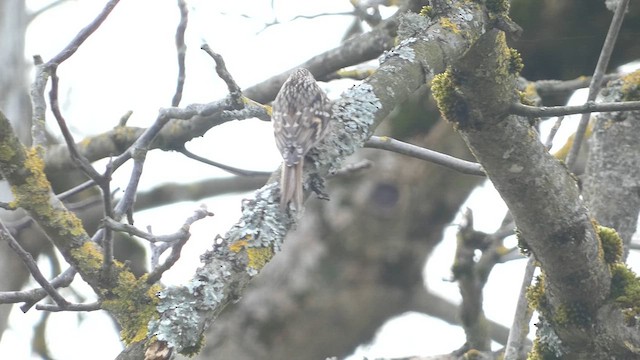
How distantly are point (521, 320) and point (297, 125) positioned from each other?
61.9 inches

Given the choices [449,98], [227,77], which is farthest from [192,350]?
[449,98]

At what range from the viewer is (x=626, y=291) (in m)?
4.11

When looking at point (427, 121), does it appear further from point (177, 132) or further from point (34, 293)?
point (34, 293)

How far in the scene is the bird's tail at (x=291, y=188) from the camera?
2.70 m

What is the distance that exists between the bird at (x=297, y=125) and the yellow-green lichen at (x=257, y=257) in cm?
23

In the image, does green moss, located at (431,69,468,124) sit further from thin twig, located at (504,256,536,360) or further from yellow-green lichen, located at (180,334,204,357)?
yellow-green lichen, located at (180,334,204,357)

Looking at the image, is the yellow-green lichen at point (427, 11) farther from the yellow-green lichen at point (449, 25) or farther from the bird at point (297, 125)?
the bird at point (297, 125)

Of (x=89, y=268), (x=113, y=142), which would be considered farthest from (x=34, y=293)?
(x=113, y=142)

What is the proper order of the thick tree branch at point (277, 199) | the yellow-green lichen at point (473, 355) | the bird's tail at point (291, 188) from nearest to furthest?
the thick tree branch at point (277, 199) → the bird's tail at point (291, 188) → the yellow-green lichen at point (473, 355)

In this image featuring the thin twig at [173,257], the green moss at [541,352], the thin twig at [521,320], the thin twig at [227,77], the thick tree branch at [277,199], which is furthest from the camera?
the thin twig at [521,320]

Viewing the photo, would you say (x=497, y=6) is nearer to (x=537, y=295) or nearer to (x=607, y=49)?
(x=607, y=49)

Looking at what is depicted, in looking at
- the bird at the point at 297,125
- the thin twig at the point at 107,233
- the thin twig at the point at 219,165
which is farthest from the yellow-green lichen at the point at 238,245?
the thin twig at the point at 219,165

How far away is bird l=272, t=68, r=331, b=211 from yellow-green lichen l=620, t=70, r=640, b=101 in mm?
1604

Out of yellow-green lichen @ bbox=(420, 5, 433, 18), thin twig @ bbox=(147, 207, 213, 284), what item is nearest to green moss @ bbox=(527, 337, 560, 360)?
yellow-green lichen @ bbox=(420, 5, 433, 18)
